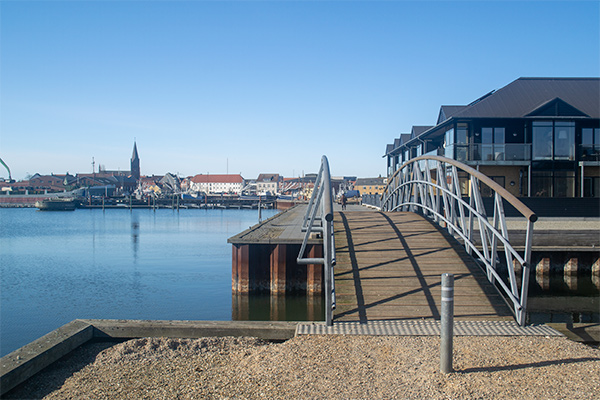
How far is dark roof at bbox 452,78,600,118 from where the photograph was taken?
96.7 feet

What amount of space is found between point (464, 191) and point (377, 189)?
115 meters

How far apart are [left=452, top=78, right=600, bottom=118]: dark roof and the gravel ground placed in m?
25.1

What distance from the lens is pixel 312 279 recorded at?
14.7 meters

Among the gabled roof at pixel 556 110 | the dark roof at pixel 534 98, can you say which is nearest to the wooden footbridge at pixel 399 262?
the dark roof at pixel 534 98

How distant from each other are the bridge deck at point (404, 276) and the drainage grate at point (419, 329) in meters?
0.27

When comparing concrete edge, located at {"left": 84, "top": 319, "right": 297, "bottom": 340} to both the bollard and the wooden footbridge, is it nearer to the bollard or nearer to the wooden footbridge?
the wooden footbridge

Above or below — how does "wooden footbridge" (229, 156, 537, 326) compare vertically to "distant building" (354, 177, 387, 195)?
below

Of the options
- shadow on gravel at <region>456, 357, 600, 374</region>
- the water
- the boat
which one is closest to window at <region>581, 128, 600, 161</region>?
the water

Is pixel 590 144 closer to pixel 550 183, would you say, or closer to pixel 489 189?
pixel 550 183

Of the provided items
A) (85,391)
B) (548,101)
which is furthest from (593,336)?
(548,101)

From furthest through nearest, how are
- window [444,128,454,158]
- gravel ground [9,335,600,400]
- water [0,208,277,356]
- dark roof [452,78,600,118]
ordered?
dark roof [452,78,600,118]
window [444,128,454,158]
water [0,208,277,356]
gravel ground [9,335,600,400]

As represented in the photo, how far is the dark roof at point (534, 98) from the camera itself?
96.7 ft

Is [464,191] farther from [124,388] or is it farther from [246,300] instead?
[124,388]

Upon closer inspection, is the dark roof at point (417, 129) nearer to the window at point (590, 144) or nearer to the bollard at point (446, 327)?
the window at point (590, 144)
